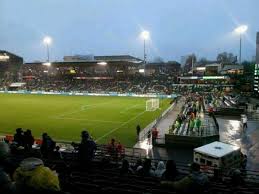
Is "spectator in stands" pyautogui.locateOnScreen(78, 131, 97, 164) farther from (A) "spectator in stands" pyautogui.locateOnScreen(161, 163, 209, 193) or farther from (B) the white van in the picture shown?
(B) the white van

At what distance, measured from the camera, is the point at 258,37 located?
2280 inches

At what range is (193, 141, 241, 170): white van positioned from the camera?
54.0 feet

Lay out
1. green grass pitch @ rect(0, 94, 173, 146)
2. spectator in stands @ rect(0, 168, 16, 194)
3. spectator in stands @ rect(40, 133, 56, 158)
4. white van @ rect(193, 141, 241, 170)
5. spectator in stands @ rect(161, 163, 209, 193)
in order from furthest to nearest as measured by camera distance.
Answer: green grass pitch @ rect(0, 94, 173, 146), white van @ rect(193, 141, 241, 170), spectator in stands @ rect(40, 133, 56, 158), spectator in stands @ rect(161, 163, 209, 193), spectator in stands @ rect(0, 168, 16, 194)

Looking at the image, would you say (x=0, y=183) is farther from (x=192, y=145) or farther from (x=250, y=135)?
(x=250, y=135)

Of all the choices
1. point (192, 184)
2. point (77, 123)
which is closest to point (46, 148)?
point (192, 184)

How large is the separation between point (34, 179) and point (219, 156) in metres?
13.6

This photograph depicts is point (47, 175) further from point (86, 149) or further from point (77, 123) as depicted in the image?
point (77, 123)

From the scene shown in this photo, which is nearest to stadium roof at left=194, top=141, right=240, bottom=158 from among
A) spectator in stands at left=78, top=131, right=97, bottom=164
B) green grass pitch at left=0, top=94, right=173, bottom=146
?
green grass pitch at left=0, top=94, right=173, bottom=146

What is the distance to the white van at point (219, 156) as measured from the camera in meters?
16.5

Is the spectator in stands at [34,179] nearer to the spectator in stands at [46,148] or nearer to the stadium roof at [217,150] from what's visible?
the spectator in stands at [46,148]

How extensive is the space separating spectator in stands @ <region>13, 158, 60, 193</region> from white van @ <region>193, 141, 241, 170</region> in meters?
13.2

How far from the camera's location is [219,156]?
16.4 metres

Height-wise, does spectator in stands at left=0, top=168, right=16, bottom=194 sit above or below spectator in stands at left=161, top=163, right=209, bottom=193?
above

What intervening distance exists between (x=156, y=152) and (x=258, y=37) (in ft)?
145
